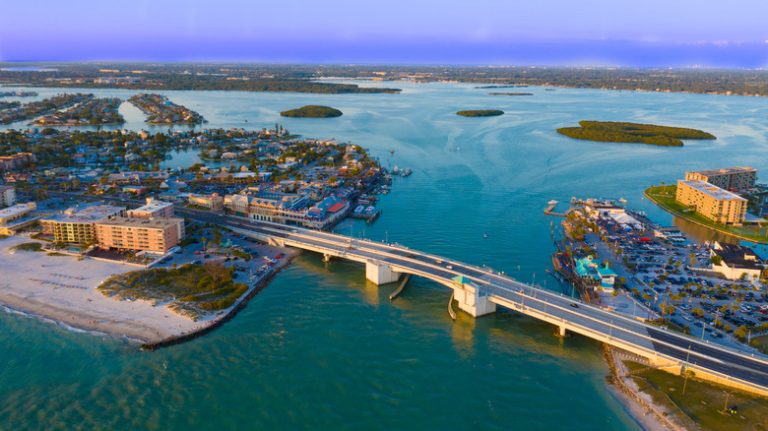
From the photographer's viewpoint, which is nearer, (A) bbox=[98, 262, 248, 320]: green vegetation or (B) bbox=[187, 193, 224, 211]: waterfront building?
(A) bbox=[98, 262, 248, 320]: green vegetation

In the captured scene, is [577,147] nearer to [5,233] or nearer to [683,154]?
[683,154]

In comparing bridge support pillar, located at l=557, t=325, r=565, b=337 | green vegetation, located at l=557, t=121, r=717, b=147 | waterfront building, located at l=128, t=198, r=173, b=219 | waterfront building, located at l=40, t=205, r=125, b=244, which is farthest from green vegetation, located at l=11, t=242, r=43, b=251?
green vegetation, located at l=557, t=121, r=717, b=147

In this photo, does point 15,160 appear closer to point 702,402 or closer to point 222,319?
point 222,319

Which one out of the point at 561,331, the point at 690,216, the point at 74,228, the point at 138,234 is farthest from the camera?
the point at 690,216

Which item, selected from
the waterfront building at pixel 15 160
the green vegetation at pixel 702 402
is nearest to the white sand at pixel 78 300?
the green vegetation at pixel 702 402

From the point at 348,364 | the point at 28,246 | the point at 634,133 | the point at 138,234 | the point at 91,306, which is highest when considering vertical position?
the point at 634,133

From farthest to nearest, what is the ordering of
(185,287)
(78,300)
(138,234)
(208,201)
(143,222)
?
1. (208,201)
2. (143,222)
3. (138,234)
4. (185,287)
5. (78,300)

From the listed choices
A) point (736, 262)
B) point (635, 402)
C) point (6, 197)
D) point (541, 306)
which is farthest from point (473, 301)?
point (6, 197)

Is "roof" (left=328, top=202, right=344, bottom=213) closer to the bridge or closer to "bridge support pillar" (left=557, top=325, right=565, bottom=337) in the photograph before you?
the bridge
